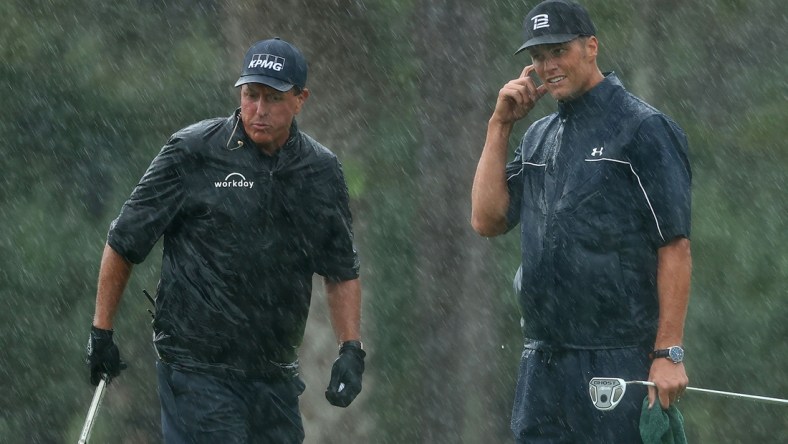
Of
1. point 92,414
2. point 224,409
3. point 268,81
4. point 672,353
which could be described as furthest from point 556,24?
point 92,414

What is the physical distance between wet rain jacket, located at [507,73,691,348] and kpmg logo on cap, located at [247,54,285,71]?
3.86 ft

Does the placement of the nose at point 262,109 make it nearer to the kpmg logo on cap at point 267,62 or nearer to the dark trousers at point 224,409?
the kpmg logo on cap at point 267,62

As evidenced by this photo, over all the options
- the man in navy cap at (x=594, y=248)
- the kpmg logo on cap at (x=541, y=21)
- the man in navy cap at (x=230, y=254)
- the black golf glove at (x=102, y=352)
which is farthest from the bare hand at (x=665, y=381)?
the black golf glove at (x=102, y=352)

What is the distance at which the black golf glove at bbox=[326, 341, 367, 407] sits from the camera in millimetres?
6902

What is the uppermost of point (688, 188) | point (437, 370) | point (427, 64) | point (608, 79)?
point (427, 64)

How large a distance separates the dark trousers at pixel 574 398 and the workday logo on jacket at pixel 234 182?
4.10 feet

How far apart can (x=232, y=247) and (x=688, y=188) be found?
1.75 m

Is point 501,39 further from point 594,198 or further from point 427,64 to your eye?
point 594,198

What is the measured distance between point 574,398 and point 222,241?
4.85 feet

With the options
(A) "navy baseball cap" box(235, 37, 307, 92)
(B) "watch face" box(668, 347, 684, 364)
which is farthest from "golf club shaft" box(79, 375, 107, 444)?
(B) "watch face" box(668, 347, 684, 364)

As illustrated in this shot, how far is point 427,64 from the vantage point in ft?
37.6

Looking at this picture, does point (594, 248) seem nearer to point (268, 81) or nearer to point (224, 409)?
point (268, 81)

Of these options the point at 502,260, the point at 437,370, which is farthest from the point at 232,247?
the point at 502,260

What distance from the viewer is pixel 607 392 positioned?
619 cm
